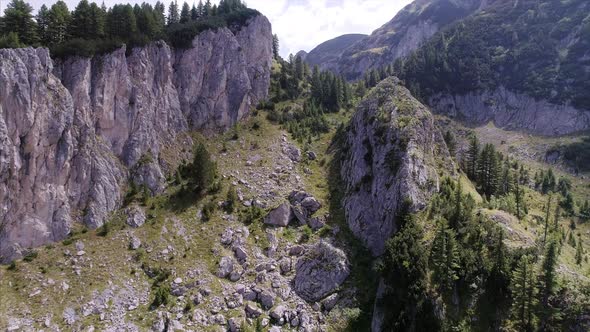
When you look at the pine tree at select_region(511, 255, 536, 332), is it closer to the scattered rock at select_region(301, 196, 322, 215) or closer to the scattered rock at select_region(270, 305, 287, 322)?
the scattered rock at select_region(270, 305, 287, 322)

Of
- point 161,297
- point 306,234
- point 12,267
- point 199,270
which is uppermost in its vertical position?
point 306,234

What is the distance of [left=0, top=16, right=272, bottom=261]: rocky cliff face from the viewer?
167 ft

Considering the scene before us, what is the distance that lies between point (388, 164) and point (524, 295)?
29.1m

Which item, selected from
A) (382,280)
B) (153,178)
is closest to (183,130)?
(153,178)

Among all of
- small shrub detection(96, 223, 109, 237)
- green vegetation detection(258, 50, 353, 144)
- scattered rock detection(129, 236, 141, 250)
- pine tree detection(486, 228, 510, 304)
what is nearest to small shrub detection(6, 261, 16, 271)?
small shrub detection(96, 223, 109, 237)

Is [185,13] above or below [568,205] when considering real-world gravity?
above

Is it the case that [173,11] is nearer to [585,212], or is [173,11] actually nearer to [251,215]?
[251,215]

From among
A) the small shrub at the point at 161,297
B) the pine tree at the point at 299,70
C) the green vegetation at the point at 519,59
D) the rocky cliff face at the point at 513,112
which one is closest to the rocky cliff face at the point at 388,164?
the small shrub at the point at 161,297

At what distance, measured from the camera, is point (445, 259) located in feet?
147

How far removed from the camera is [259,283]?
178 ft

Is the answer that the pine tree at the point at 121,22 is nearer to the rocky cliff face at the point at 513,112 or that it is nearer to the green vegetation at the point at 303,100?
the green vegetation at the point at 303,100

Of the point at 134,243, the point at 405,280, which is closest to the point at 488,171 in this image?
the point at 405,280

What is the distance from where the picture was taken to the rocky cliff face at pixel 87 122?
5100cm

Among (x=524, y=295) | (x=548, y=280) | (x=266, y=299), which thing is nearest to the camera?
(x=524, y=295)
